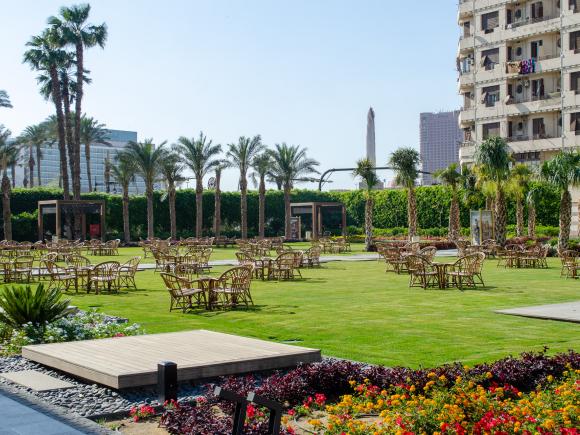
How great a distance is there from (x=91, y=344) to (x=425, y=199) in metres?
54.9

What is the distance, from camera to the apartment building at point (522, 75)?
5731 cm

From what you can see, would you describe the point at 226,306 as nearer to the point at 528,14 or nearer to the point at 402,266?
the point at 402,266

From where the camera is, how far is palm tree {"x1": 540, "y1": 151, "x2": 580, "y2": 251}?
33.8 metres

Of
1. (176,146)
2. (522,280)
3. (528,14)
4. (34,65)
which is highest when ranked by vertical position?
(528,14)

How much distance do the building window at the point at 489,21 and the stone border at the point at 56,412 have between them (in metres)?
60.0

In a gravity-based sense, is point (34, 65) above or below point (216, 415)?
above

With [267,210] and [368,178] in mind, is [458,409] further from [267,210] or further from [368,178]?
[267,210]

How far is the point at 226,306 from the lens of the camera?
1576cm

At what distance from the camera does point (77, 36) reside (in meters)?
55.8

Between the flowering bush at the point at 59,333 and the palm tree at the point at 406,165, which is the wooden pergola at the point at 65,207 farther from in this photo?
the flowering bush at the point at 59,333

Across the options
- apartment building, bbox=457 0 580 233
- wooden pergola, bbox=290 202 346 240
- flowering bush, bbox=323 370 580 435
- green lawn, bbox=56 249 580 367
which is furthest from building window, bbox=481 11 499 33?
flowering bush, bbox=323 370 580 435

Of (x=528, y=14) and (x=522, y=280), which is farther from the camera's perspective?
(x=528, y=14)

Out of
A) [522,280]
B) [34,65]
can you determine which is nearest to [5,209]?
→ [34,65]

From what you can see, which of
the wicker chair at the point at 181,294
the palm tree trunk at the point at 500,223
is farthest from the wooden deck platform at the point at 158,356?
the palm tree trunk at the point at 500,223
